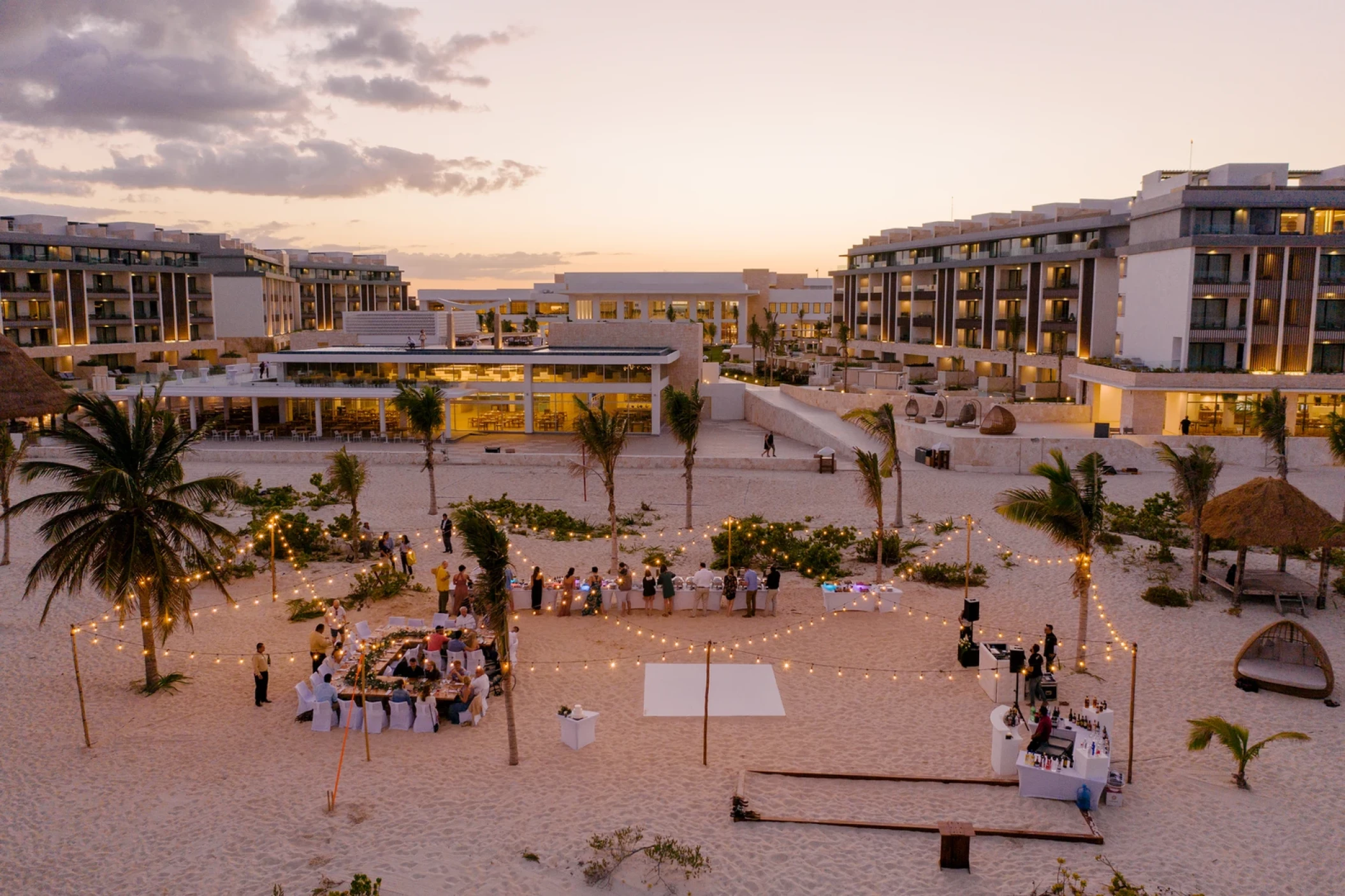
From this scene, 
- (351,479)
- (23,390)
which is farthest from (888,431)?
(23,390)

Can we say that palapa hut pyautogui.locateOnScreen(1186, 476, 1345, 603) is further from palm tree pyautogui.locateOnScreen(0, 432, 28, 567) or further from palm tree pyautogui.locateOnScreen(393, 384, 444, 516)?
palm tree pyautogui.locateOnScreen(0, 432, 28, 567)

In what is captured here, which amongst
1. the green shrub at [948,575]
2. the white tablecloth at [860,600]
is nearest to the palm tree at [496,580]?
the white tablecloth at [860,600]

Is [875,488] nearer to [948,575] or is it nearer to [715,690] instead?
[948,575]

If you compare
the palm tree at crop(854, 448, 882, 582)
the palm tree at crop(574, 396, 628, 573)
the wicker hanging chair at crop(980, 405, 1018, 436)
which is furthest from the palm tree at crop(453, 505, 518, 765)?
the wicker hanging chair at crop(980, 405, 1018, 436)

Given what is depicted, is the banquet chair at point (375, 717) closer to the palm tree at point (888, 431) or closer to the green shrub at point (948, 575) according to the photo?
the green shrub at point (948, 575)

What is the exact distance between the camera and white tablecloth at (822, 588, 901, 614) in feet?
71.8

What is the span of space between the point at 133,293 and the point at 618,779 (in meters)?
72.3

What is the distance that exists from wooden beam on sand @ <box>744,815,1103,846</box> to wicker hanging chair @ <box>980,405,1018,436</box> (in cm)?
2738

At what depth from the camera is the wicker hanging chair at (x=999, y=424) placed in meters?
38.2

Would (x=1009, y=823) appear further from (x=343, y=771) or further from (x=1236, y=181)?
(x=1236, y=181)

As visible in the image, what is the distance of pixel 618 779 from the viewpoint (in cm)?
1421

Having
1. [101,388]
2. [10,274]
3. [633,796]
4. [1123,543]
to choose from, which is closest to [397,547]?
[633,796]

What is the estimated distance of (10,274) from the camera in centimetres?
6166

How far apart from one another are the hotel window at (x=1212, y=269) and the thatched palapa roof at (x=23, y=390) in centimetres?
4712
